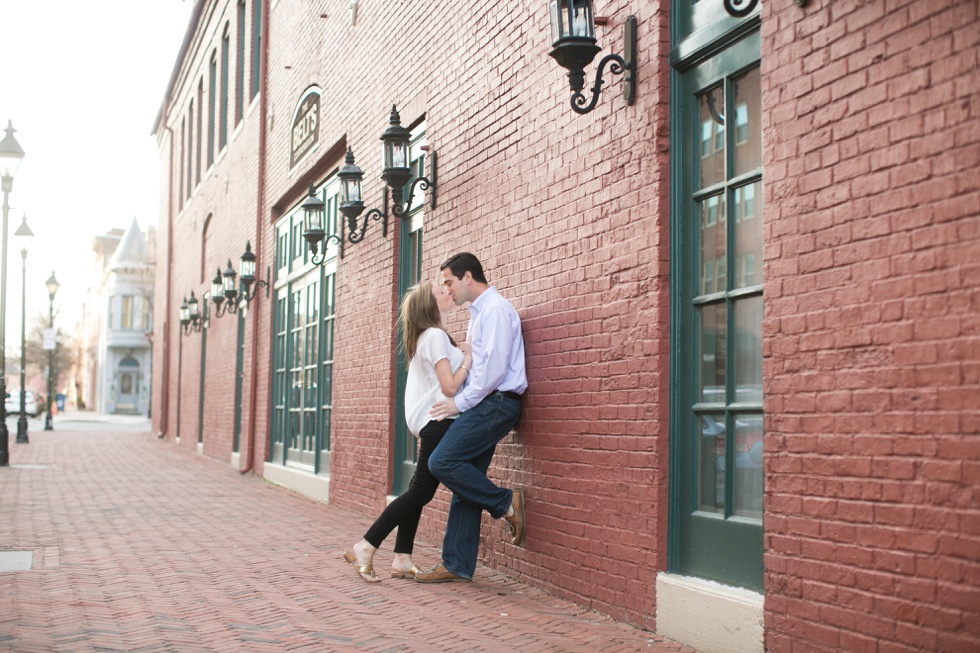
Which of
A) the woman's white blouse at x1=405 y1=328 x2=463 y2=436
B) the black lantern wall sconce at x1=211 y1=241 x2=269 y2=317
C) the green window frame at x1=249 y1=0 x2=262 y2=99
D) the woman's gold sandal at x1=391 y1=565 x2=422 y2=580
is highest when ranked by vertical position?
the green window frame at x1=249 y1=0 x2=262 y2=99

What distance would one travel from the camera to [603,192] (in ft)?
19.3

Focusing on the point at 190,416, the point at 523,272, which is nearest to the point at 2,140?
the point at 190,416

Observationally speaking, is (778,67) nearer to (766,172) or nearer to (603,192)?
(766,172)

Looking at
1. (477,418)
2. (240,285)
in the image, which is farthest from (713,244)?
(240,285)

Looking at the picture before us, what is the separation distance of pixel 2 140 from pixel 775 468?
16.7 m

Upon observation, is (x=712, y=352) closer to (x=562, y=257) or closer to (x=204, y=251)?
(x=562, y=257)

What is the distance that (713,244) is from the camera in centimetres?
519

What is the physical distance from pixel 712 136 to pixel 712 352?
3.43 ft

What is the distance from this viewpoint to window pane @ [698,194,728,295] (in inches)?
201

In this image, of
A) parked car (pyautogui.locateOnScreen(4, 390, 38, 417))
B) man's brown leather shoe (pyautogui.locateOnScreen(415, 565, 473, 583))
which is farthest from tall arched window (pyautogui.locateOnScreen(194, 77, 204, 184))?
parked car (pyautogui.locateOnScreen(4, 390, 38, 417))

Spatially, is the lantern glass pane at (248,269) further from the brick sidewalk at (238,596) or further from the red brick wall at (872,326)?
the red brick wall at (872,326)

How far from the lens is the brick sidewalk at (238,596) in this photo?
5027mm

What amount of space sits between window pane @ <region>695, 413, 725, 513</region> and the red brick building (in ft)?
0.05

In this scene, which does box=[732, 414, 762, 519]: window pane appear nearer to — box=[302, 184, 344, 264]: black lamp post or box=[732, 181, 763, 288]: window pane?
box=[732, 181, 763, 288]: window pane
